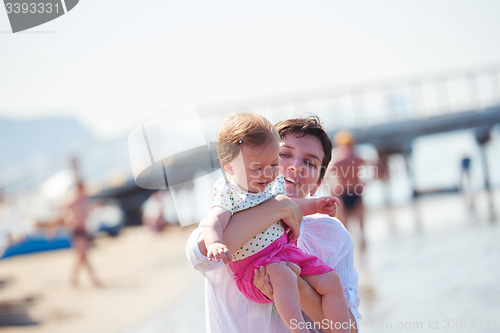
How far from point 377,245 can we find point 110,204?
870cm

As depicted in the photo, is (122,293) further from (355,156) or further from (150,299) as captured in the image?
(355,156)

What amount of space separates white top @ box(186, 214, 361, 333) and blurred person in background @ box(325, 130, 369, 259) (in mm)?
5126

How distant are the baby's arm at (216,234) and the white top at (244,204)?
0.03 metres

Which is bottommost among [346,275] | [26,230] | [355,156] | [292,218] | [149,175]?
[26,230]

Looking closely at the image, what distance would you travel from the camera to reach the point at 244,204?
1.39 m

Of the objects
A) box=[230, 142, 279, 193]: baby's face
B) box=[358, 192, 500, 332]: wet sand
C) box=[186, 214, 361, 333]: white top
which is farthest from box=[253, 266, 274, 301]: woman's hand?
box=[358, 192, 500, 332]: wet sand

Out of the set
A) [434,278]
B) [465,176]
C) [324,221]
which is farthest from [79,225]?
[465,176]

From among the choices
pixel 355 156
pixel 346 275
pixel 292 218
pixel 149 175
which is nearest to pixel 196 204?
pixel 149 175

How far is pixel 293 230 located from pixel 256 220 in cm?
17

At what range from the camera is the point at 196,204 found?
1.52 metres

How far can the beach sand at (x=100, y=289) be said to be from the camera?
5.93 metres

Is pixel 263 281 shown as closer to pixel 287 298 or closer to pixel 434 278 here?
pixel 287 298

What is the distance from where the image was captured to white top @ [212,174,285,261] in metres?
1.38

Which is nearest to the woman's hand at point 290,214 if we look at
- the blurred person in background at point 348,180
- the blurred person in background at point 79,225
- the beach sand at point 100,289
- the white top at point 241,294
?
the white top at point 241,294
